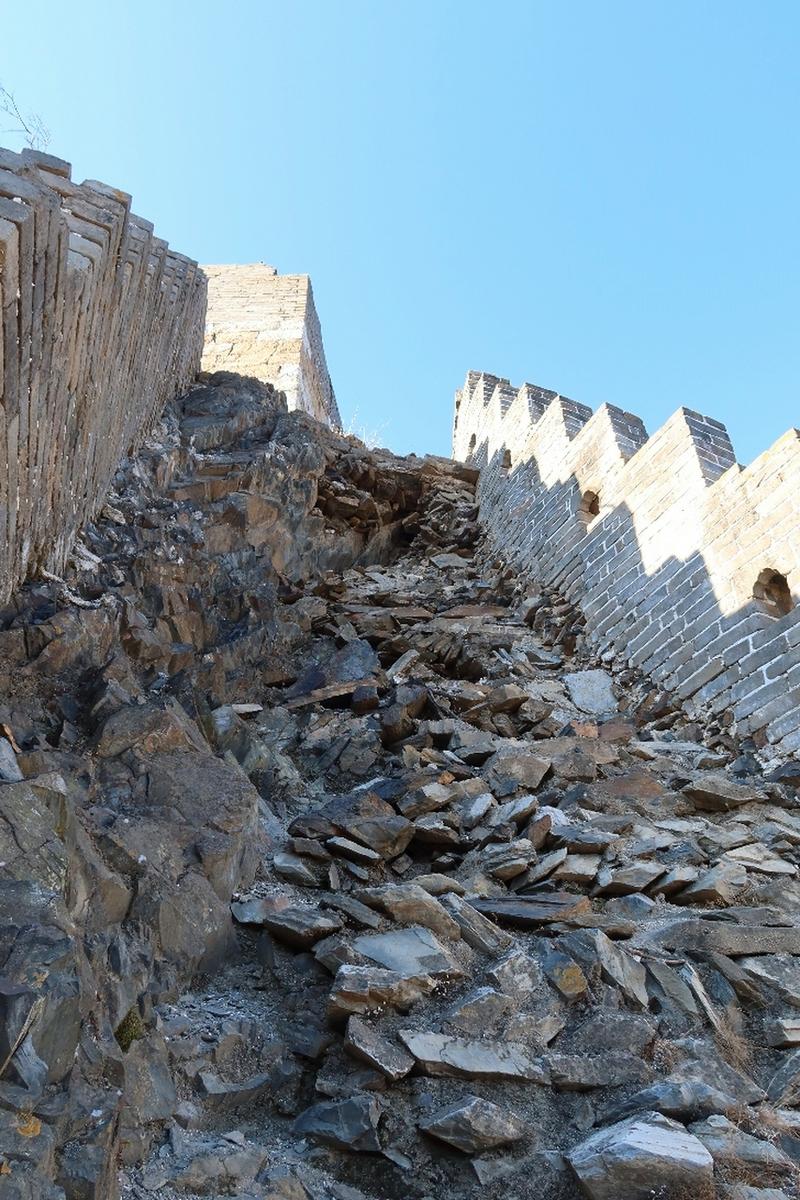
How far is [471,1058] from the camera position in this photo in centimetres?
301

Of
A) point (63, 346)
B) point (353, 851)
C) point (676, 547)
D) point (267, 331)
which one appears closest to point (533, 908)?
point (353, 851)

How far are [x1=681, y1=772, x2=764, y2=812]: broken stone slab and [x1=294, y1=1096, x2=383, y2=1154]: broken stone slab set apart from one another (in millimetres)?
3035

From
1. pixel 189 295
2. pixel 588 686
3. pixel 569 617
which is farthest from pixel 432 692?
pixel 189 295

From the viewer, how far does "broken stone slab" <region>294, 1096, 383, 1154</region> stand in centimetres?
275

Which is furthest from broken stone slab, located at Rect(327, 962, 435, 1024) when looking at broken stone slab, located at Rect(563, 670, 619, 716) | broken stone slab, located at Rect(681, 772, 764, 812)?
broken stone slab, located at Rect(563, 670, 619, 716)

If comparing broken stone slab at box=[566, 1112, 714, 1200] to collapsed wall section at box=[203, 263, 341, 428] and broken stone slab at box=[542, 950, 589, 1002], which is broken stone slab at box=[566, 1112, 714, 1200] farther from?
collapsed wall section at box=[203, 263, 341, 428]

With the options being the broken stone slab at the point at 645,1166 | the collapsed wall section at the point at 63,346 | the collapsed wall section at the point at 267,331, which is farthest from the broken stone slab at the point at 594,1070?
the collapsed wall section at the point at 267,331

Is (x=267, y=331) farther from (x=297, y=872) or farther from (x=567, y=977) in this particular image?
(x=567, y=977)

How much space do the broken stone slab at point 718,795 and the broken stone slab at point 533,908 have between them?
4.92 feet

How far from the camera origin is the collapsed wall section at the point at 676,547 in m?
6.02

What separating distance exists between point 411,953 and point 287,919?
56 centimetres

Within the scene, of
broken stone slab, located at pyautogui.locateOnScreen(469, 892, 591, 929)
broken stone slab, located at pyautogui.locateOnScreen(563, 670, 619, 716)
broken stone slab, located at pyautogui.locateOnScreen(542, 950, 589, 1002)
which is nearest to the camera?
broken stone slab, located at pyautogui.locateOnScreen(542, 950, 589, 1002)

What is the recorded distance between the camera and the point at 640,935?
3881 mm

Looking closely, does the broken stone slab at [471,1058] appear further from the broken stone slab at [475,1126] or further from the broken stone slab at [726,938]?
the broken stone slab at [726,938]
